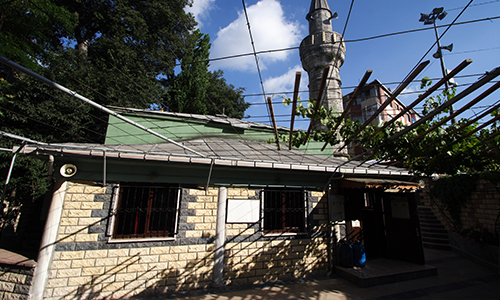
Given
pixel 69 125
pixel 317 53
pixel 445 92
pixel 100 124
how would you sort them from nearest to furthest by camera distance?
1. pixel 445 92
2. pixel 69 125
3. pixel 100 124
4. pixel 317 53

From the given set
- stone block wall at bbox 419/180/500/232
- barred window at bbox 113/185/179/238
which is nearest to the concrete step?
stone block wall at bbox 419/180/500/232

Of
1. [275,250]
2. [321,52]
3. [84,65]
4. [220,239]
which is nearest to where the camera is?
[220,239]

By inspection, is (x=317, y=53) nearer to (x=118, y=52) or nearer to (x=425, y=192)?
(x=425, y=192)

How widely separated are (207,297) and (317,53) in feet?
51.6

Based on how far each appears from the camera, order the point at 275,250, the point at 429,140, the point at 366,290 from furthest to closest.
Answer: the point at 275,250 < the point at 366,290 < the point at 429,140

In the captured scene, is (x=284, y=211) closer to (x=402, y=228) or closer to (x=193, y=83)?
(x=402, y=228)

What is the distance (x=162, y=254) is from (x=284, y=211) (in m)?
3.11

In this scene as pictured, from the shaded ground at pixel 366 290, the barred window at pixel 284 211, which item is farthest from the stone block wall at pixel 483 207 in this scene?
the barred window at pixel 284 211

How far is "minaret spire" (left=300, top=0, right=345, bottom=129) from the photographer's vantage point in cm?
1499

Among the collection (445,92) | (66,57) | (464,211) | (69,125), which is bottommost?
(464,211)

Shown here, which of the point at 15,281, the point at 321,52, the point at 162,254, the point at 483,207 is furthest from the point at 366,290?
the point at 321,52

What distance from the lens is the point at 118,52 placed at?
12344 millimetres

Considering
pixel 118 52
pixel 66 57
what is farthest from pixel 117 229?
pixel 118 52

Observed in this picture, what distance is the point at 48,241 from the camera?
429cm
